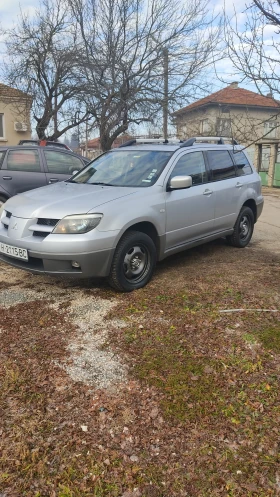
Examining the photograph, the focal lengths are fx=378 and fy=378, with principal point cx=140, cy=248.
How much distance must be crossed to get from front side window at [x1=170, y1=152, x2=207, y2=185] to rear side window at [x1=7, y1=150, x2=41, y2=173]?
418 centimetres

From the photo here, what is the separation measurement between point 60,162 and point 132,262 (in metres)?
5.04

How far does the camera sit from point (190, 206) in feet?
16.3

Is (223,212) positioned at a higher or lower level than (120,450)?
higher

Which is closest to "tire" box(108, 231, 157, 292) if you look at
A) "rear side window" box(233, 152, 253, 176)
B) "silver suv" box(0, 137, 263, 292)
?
"silver suv" box(0, 137, 263, 292)

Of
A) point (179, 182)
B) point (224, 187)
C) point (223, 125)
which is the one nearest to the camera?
point (179, 182)

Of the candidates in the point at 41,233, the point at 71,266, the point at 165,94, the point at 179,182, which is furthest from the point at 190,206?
the point at 165,94

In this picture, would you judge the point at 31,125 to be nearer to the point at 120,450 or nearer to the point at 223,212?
the point at 223,212

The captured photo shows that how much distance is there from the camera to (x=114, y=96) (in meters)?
17.6

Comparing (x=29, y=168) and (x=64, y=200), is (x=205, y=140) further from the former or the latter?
(x=29, y=168)

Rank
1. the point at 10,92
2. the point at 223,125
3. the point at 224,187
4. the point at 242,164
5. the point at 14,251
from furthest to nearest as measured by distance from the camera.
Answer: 1. the point at 10,92
2. the point at 223,125
3. the point at 242,164
4. the point at 224,187
5. the point at 14,251

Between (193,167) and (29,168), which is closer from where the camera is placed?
(193,167)

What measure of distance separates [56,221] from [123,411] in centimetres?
207

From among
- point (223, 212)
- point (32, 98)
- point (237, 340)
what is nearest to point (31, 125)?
point (32, 98)

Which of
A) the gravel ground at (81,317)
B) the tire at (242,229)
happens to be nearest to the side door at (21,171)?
the gravel ground at (81,317)
